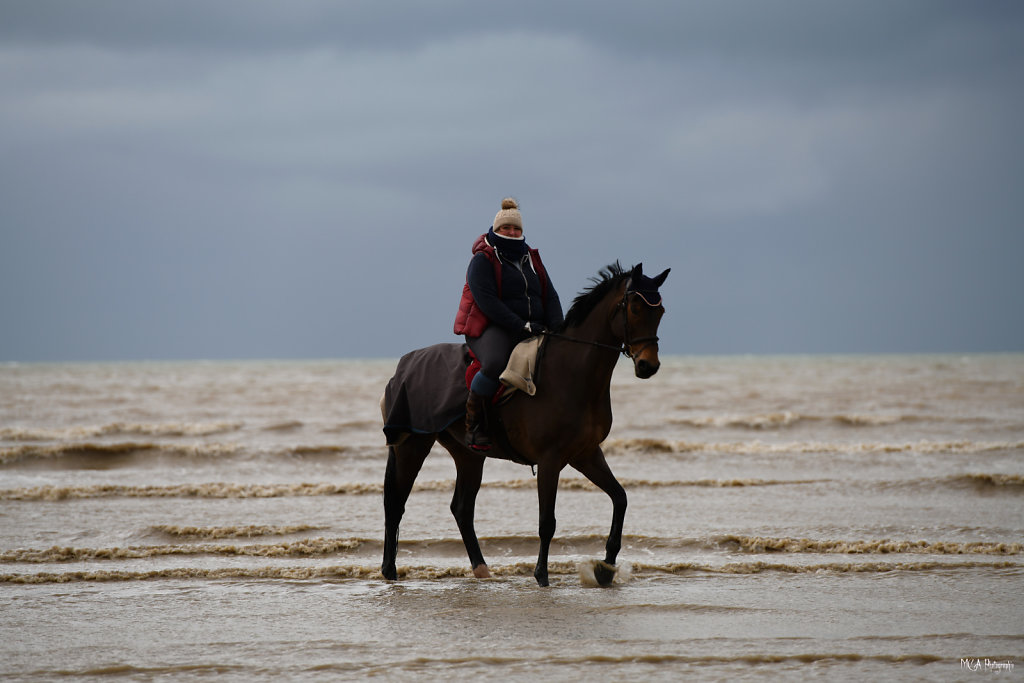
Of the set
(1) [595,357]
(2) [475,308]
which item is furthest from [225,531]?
(1) [595,357]

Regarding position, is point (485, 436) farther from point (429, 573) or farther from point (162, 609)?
point (162, 609)

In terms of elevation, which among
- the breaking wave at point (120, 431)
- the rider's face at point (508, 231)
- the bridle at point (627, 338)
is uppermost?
the rider's face at point (508, 231)

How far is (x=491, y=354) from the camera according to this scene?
22.3ft

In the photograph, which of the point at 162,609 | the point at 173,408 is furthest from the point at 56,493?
the point at 173,408

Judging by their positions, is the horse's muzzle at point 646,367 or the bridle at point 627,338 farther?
the bridle at point 627,338

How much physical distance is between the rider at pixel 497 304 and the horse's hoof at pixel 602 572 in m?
1.22

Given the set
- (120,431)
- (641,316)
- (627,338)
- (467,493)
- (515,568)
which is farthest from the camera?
(120,431)

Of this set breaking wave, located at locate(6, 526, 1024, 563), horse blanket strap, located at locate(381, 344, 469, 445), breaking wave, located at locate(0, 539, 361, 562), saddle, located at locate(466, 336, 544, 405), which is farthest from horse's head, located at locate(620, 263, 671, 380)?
breaking wave, located at locate(0, 539, 361, 562)

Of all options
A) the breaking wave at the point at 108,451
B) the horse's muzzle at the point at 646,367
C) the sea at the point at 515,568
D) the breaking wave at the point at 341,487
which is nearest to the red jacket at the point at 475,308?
the horse's muzzle at the point at 646,367

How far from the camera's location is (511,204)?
7.08 m

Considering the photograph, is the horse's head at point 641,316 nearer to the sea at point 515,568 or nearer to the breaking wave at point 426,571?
the sea at point 515,568

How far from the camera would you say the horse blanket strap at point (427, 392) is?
6949mm

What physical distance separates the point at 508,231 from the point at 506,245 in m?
0.12

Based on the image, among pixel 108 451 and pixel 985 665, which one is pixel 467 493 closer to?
pixel 985 665
